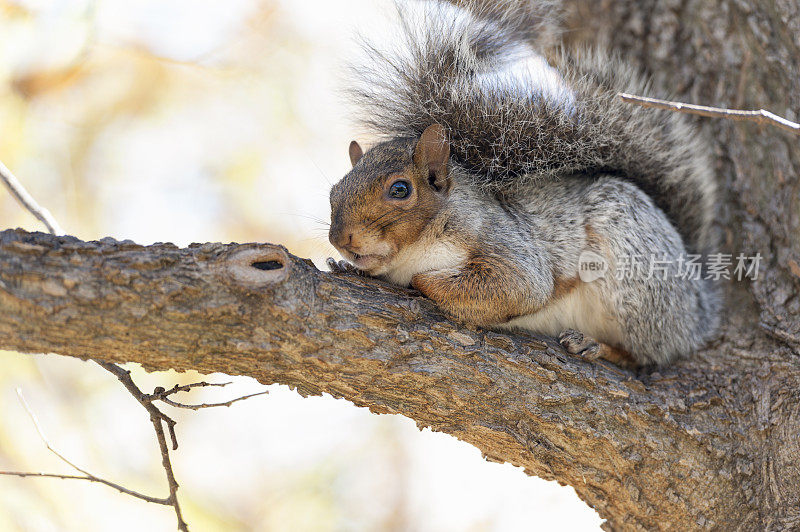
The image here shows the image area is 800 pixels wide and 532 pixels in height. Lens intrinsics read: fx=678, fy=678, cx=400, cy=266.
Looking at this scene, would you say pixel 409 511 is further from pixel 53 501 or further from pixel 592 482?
pixel 592 482

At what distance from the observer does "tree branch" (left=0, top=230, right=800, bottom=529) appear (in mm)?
1726

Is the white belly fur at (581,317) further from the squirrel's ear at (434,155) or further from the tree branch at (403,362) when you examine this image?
the squirrel's ear at (434,155)

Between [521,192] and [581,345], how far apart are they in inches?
25.9

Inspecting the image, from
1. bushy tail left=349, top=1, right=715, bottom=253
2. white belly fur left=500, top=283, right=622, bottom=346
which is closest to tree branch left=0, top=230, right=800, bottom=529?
white belly fur left=500, top=283, right=622, bottom=346

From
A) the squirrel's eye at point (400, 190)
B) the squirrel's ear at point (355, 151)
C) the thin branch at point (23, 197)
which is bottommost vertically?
the squirrel's eye at point (400, 190)

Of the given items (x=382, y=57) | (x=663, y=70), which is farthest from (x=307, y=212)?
(x=663, y=70)

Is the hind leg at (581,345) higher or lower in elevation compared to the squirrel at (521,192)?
lower

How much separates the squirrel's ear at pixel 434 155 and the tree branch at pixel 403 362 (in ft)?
1.53

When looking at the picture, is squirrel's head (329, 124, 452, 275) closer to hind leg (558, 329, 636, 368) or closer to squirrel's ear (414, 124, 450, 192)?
squirrel's ear (414, 124, 450, 192)

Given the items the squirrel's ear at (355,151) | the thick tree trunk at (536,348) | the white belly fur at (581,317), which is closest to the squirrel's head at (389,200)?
the thick tree trunk at (536,348)

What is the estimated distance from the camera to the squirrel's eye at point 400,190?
2392mm

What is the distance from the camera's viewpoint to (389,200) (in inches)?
93.5

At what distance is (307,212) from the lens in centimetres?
281

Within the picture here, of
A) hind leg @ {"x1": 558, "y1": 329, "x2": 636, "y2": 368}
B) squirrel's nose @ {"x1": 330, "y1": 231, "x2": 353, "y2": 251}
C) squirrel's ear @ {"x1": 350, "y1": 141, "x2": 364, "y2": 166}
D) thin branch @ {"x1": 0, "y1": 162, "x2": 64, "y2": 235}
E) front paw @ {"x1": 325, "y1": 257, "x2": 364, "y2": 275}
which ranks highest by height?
thin branch @ {"x1": 0, "y1": 162, "x2": 64, "y2": 235}
